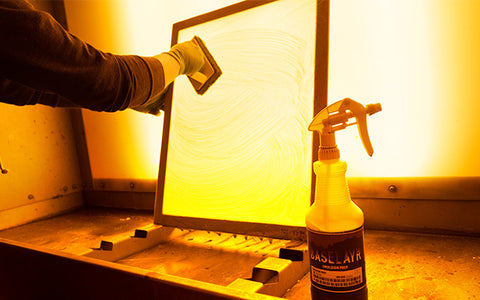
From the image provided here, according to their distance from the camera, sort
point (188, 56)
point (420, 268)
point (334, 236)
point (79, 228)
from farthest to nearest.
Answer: point (79, 228), point (188, 56), point (420, 268), point (334, 236)

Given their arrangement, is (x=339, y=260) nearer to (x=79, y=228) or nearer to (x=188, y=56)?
(x=188, y=56)

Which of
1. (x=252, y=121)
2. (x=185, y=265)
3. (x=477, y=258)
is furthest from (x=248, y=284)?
(x=477, y=258)

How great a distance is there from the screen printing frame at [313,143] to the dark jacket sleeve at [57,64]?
1.41ft

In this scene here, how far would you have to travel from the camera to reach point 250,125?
3.02 ft

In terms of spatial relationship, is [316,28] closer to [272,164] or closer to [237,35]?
[237,35]

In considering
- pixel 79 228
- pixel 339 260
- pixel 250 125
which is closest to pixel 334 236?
pixel 339 260

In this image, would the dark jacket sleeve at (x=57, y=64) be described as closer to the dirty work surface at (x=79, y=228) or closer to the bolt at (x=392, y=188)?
the dirty work surface at (x=79, y=228)

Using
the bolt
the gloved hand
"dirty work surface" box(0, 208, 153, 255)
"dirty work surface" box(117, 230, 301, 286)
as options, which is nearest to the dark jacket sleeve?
the gloved hand

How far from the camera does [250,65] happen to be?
95 cm

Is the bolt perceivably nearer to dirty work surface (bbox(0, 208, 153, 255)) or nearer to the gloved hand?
the gloved hand

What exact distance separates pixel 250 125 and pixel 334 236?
50 centimetres

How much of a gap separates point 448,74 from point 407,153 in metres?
0.24

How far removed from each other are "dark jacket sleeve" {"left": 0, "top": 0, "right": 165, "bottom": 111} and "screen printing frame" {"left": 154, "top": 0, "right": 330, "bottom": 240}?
43 centimetres

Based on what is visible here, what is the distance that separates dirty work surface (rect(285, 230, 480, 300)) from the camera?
0.66 meters
